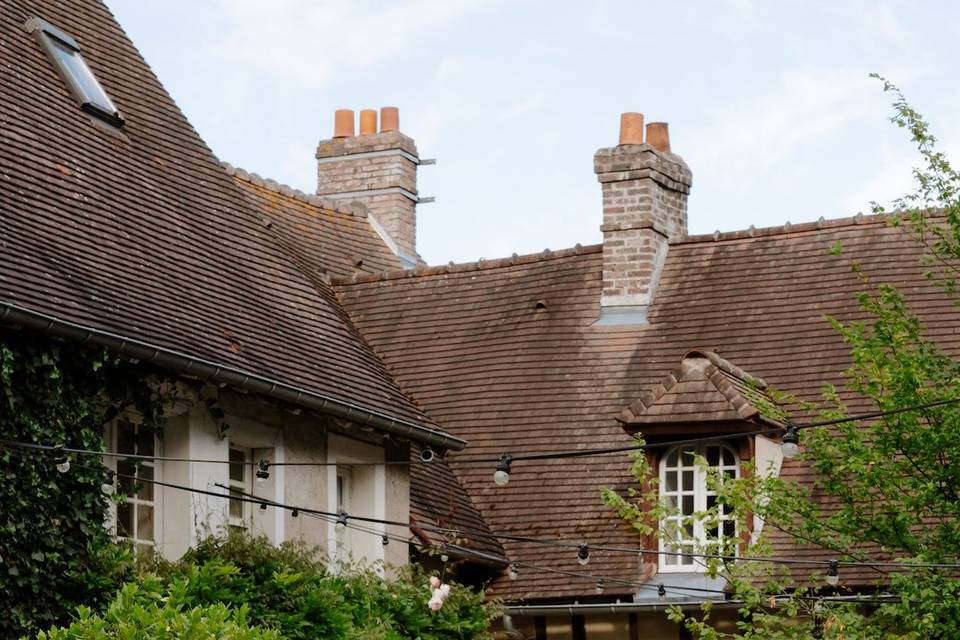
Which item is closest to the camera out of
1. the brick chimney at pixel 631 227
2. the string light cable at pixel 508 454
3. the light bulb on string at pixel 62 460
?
the string light cable at pixel 508 454

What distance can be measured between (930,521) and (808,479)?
57.9 inches

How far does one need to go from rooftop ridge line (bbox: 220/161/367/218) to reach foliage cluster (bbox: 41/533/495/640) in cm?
727

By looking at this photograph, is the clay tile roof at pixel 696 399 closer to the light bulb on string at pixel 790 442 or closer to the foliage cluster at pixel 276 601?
the foliage cluster at pixel 276 601

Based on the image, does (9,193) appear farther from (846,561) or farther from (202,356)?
(846,561)

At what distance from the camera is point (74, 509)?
578 inches

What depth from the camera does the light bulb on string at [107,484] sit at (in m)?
15.0

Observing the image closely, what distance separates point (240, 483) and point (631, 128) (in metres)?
7.53

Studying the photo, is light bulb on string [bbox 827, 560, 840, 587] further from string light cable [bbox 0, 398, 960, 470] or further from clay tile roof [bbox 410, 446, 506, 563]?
clay tile roof [bbox 410, 446, 506, 563]

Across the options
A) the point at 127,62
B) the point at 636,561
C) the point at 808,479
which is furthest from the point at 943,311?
the point at 127,62

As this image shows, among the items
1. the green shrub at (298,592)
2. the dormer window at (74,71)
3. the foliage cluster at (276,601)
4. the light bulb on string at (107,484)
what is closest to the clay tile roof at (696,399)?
the foliage cluster at (276,601)

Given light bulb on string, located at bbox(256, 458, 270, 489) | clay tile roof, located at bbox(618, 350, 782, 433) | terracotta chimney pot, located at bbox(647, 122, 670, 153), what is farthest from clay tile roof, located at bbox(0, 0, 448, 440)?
terracotta chimney pot, located at bbox(647, 122, 670, 153)

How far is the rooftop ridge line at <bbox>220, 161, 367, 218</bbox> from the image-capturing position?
24266 mm

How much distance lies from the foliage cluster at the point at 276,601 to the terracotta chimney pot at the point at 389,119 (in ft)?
33.3

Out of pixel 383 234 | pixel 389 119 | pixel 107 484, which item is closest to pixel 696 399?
pixel 107 484
